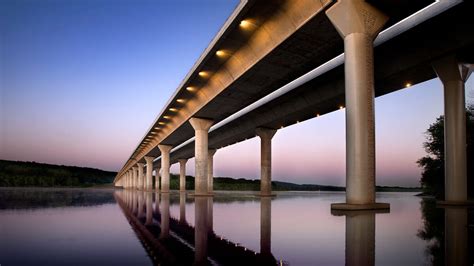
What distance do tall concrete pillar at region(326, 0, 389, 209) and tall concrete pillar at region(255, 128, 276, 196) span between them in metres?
27.1

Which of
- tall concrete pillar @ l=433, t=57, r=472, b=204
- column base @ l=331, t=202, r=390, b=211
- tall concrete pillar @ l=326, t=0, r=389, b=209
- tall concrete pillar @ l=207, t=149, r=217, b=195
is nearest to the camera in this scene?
column base @ l=331, t=202, r=390, b=211

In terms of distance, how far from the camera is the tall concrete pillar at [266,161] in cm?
4044

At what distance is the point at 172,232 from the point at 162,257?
2796 mm

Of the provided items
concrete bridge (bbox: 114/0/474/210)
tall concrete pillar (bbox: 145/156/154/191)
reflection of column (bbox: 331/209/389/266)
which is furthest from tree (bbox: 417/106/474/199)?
tall concrete pillar (bbox: 145/156/154/191)

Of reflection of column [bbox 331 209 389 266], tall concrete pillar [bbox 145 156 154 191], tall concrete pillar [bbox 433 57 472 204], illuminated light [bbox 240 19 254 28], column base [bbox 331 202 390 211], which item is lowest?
tall concrete pillar [bbox 145 156 154 191]

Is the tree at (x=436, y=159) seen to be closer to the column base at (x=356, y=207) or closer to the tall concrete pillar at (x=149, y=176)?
the column base at (x=356, y=207)

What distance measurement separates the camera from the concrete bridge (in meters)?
13.3

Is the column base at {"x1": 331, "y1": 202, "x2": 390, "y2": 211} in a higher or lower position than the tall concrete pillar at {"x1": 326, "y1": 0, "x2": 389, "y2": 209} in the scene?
lower

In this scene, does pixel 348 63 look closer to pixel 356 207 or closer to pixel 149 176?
pixel 356 207


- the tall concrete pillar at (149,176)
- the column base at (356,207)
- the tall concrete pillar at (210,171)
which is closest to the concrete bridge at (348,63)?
the column base at (356,207)

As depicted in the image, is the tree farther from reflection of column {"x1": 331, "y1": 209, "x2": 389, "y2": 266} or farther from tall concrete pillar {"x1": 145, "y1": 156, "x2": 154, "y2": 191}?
tall concrete pillar {"x1": 145, "y1": 156, "x2": 154, "y2": 191}

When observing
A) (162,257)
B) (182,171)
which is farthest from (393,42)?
(182,171)

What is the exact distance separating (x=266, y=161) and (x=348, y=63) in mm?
28305

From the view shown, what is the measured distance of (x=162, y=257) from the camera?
4.65m
